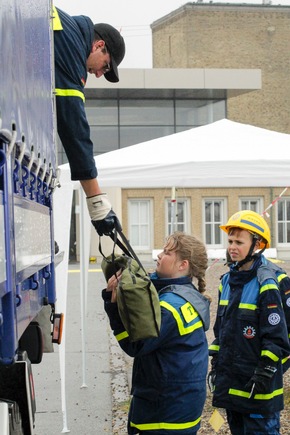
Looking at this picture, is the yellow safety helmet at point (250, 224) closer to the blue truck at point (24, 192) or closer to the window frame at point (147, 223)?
the blue truck at point (24, 192)

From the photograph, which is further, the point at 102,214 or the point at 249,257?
the point at 249,257

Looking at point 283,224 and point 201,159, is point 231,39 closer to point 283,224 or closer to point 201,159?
point 283,224

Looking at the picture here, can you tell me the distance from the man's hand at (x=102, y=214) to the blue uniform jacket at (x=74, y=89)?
0.13m

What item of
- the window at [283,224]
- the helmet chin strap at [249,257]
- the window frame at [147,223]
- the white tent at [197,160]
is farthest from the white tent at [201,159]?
the window at [283,224]

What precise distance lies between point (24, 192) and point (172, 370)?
1403mm

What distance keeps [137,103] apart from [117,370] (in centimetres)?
2237

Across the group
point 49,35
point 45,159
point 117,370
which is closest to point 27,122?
point 45,159

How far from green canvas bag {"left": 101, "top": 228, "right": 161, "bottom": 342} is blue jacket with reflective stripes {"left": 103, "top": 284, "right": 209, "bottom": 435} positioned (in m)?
0.27


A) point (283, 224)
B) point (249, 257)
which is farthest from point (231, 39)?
point (249, 257)

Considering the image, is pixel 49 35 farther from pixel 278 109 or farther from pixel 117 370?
pixel 278 109

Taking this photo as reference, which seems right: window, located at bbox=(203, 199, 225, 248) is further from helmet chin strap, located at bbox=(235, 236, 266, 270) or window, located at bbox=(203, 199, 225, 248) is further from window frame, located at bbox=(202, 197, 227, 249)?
helmet chin strap, located at bbox=(235, 236, 266, 270)

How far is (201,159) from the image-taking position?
7.71 meters

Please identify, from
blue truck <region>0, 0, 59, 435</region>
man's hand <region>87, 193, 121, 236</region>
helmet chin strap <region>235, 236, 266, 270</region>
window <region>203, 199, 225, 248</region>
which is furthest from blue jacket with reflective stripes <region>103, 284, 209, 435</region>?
window <region>203, 199, 225, 248</region>

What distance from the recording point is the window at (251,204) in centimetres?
3203
